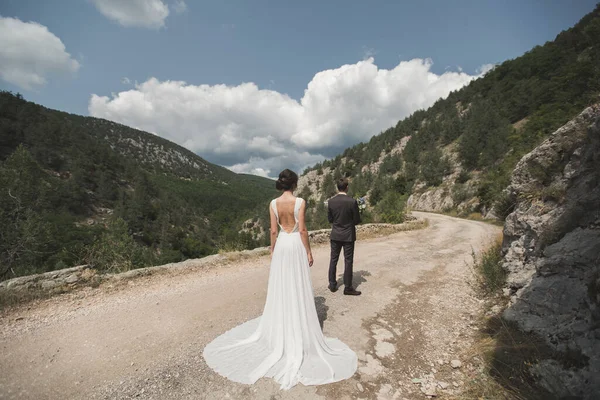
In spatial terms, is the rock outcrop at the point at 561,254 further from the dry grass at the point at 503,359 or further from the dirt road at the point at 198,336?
the dirt road at the point at 198,336

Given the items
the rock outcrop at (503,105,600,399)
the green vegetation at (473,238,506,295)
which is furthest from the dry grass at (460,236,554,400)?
the green vegetation at (473,238,506,295)

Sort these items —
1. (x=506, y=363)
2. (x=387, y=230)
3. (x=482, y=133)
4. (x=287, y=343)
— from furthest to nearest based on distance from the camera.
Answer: (x=482, y=133) < (x=387, y=230) < (x=287, y=343) < (x=506, y=363)

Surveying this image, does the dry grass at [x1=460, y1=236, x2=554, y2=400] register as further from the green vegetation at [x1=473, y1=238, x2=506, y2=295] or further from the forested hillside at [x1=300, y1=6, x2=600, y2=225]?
the forested hillside at [x1=300, y1=6, x2=600, y2=225]

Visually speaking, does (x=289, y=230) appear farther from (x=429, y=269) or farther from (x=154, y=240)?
(x=154, y=240)

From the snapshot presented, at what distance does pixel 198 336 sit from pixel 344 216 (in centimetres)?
334

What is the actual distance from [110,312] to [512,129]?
5949 centimetres

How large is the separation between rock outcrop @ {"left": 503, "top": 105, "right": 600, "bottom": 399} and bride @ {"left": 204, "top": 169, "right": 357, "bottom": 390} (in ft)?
7.07

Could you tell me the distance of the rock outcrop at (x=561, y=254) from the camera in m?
2.50

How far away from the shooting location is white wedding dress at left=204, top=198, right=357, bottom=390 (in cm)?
303

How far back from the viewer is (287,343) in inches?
131

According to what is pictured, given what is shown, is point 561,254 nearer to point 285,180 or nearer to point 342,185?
point 342,185

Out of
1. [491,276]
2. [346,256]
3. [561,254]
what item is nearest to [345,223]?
[346,256]

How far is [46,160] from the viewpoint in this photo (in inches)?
2037

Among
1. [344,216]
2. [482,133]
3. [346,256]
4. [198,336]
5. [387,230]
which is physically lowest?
[198,336]
